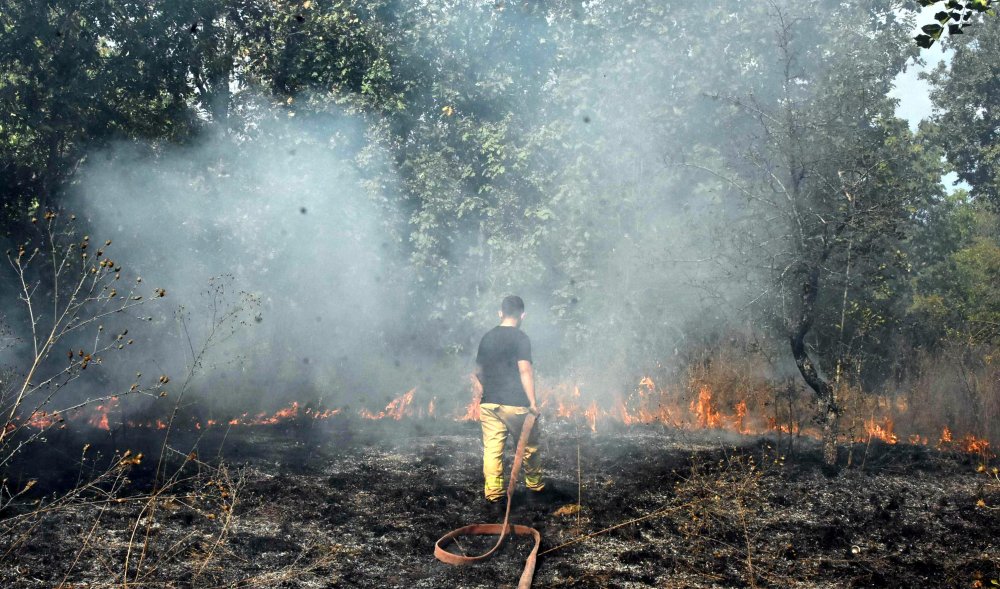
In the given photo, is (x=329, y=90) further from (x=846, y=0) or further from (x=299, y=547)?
(x=299, y=547)

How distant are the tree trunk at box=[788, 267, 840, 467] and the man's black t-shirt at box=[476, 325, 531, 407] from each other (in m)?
3.25

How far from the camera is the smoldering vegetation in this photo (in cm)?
719

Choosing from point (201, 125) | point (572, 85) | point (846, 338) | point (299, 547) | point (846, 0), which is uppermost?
point (846, 0)

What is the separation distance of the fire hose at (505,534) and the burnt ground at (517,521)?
0.08 m

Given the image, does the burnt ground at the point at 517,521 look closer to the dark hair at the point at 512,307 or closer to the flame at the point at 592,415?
the dark hair at the point at 512,307

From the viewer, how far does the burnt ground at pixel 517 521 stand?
5.24 metres

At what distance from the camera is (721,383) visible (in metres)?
12.3

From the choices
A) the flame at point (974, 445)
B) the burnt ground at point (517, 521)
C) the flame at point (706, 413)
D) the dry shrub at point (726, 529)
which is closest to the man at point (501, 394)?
the burnt ground at point (517, 521)

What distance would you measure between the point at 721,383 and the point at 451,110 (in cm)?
765

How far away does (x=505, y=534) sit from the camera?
610cm

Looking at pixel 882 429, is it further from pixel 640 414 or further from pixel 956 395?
pixel 640 414

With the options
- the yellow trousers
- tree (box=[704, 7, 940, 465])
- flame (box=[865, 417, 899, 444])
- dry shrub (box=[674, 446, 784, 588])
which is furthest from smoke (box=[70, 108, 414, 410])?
dry shrub (box=[674, 446, 784, 588])

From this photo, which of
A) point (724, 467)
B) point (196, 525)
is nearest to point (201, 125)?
point (196, 525)

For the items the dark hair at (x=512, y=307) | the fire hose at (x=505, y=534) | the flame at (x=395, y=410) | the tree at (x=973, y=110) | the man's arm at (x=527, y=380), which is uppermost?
the tree at (x=973, y=110)
